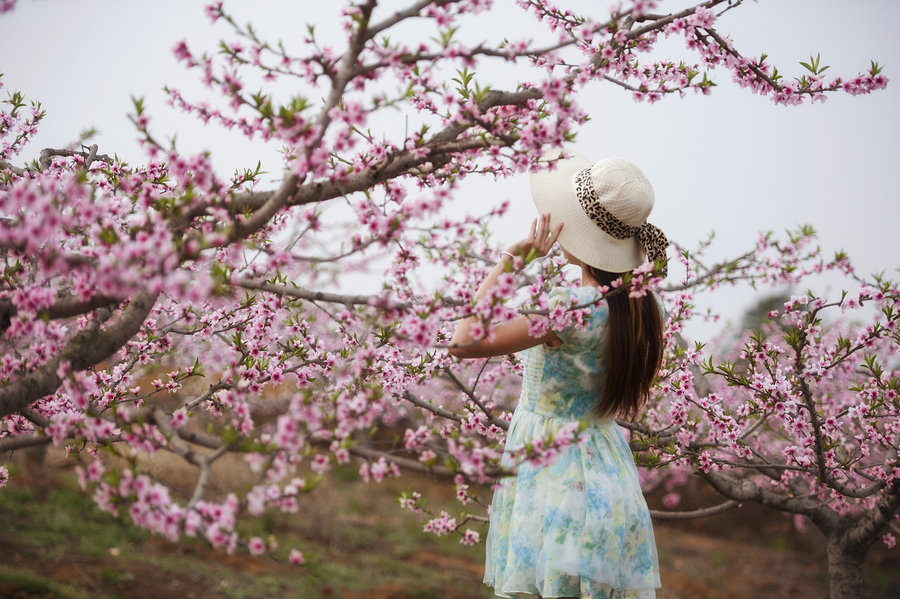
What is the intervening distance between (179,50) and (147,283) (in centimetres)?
94

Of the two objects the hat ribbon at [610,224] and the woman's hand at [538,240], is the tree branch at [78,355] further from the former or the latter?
the hat ribbon at [610,224]

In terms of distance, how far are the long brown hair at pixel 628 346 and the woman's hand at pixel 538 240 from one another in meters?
0.32

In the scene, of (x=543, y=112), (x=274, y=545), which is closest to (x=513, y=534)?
(x=274, y=545)

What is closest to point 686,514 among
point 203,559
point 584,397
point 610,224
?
point 584,397

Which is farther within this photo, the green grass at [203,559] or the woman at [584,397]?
the green grass at [203,559]

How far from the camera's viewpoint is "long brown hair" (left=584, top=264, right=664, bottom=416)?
2.36m

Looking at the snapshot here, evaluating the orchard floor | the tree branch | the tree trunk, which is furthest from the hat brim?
the orchard floor

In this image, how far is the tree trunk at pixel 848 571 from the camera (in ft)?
12.4

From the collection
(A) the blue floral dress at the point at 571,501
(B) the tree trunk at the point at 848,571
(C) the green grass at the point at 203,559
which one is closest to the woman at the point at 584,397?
(A) the blue floral dress at the point at 571,501

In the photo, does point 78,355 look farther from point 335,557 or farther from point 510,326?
point 335,557

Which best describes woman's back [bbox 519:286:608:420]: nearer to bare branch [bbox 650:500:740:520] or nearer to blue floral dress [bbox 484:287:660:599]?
blue floral dress [bbox 484:287:660:599]

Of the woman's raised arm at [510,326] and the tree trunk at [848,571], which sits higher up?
the woman's raised arm at [510,326]

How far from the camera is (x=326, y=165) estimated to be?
206 cm

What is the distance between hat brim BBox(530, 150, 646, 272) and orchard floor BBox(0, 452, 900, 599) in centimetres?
355
